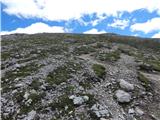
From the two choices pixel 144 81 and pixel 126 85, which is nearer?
pixel 126 85

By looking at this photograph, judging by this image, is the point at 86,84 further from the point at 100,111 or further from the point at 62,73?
the point at 100,111

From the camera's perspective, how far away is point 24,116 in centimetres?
1895

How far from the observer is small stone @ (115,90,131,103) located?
2150cm

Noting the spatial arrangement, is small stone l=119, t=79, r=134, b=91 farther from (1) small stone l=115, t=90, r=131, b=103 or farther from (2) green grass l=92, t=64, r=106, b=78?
(2) green grass l=92, t=64, r=106, b=78

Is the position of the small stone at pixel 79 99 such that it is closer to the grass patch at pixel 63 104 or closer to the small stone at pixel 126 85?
the grass patch at pixel 63 104

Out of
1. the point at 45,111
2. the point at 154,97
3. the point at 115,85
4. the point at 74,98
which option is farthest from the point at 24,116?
the point at 154,97

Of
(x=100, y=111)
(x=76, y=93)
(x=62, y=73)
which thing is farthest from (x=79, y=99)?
(x=62, y=73)

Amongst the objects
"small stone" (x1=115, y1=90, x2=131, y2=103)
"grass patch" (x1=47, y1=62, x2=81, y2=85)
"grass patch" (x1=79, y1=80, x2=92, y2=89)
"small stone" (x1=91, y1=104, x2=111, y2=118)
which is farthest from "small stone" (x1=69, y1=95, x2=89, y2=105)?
"grass patch" (x1=47, y1=62, x2=81, y2=85)

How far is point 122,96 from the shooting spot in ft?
72.1

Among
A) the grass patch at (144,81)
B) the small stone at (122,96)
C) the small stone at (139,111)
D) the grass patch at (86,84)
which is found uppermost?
the grass patch at (86,84)

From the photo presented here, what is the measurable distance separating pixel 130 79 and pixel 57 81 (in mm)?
7091

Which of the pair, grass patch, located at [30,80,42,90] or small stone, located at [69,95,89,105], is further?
grass patch, located at [30,80,42,90]

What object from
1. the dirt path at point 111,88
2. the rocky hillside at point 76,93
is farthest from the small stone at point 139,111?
the dirt path at point 111,88

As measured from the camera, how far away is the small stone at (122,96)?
21498 mm
